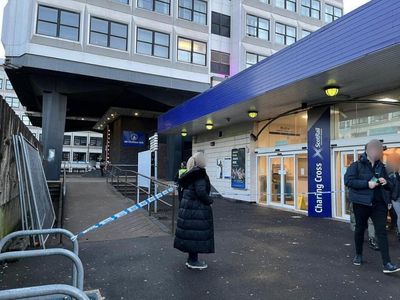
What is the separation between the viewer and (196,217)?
4664mm

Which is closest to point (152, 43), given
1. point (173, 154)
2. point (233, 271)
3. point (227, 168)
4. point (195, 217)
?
point (173, 154)

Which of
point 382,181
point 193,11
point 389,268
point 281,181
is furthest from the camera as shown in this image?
point 193,11

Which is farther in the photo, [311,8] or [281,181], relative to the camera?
[311,8]

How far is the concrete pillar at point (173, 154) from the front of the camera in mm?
22406

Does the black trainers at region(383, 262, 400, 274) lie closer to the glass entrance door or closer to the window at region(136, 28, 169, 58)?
the glass entrance door

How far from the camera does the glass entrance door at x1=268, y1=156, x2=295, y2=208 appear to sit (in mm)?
11453

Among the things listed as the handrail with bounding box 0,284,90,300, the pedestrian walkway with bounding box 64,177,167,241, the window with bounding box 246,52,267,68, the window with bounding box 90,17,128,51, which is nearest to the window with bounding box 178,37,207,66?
the window with bounding box 90,17,128,51

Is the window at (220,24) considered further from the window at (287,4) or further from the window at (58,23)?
the window at (58,23)

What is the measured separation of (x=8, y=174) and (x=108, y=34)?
14.4 metres

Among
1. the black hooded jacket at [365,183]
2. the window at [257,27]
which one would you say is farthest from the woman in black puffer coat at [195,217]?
the window at [257,27]

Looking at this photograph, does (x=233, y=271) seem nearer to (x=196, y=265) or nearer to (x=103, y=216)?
(x=196, y=265)

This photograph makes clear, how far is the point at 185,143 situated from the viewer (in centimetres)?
2353

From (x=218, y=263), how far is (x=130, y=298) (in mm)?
1692

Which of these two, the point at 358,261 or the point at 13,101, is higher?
the point at 13,101
